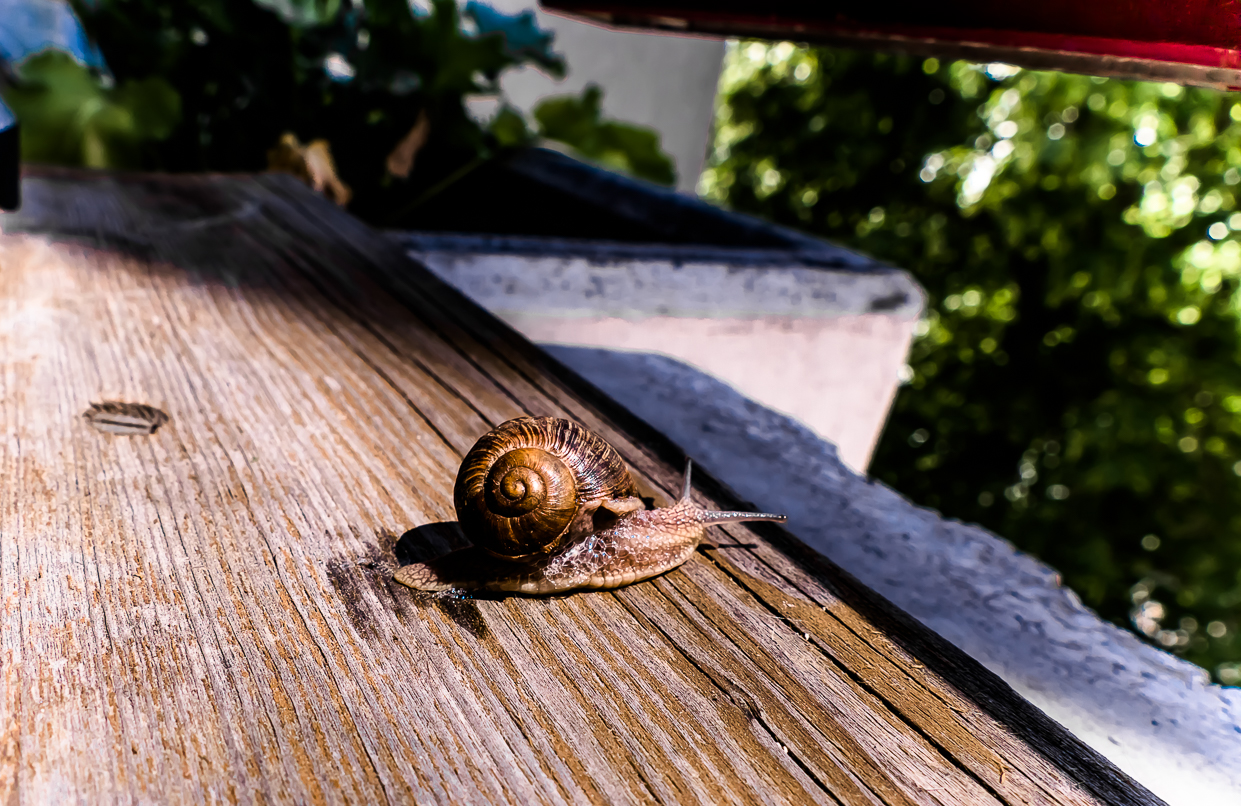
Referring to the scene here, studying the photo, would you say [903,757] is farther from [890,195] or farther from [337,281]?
[890,195]

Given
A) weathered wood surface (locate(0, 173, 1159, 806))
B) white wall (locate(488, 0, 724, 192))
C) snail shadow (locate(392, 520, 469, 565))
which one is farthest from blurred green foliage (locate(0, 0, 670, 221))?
snail shadow (locate(392, 520, 469, 565))

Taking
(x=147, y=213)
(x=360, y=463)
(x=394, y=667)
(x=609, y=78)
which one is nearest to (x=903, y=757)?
(x=394, y=667)

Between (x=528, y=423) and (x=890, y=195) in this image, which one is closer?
(x=528, y=423)

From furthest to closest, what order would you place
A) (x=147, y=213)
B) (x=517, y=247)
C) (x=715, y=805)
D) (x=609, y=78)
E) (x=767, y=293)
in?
(x=609, y=78) < (x=767, y=293) < (x=517, y=247) < (x=147, y=213) < (x=715, y=805)

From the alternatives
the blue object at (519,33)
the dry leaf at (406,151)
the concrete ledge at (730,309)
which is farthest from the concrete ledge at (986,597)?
the blue object at (519,33)

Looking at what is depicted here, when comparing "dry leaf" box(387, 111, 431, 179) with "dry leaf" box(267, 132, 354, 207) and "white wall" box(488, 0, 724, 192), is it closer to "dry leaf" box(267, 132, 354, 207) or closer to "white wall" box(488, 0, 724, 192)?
"dry leaf" box(267, 132, 354, 207)

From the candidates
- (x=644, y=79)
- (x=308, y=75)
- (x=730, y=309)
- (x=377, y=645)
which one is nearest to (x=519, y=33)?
(x=308, y=75)
